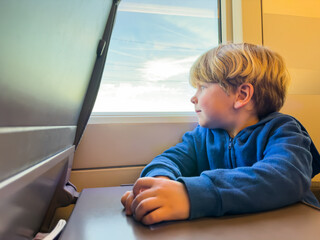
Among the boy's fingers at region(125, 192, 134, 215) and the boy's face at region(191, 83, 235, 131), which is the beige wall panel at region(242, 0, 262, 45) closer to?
the boy's face at region(191, 83, 235, 131)

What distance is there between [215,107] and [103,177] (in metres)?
0.52

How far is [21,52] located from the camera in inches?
9.2

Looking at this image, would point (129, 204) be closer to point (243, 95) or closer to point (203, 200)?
point (203, 200)

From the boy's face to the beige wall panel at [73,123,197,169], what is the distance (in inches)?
8.1

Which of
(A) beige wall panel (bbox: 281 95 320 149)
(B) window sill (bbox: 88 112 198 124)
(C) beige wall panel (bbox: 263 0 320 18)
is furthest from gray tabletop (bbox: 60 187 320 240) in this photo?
(C) beige wall panel (bbox: 263 0 320 18)

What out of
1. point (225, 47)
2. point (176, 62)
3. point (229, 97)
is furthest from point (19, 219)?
point (176, 62)

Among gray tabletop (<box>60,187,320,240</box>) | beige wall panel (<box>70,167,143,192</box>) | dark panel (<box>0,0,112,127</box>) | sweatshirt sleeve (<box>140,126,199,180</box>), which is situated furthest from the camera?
beige wall panel (<box>70,167,143,192</box>)

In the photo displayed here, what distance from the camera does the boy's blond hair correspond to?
2.41ft

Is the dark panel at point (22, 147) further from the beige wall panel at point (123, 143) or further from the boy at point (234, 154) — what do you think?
the beige wall panel at point (123, 143)

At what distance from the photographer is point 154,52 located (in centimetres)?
105

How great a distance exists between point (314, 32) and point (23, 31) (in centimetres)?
133

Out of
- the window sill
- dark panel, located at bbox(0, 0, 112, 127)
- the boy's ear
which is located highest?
dark panel, located at bbox(0, 0, 112, 127)

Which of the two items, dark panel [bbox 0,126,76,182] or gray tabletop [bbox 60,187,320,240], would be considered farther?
gray tabletop [bbox 60,187,320,240]

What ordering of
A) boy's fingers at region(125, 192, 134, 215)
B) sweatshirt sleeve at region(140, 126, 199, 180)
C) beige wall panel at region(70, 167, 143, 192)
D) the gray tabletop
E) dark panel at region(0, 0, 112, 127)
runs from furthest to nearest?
beige wall panel at region(70, 167, 143, 192)
sweatshirt sleeve at region(140, 126, 199, 180)
boy's fingers at region(125, 192, 134, 215)
the gray tabletop
dark panel at region(0, 0, 112, 127)
